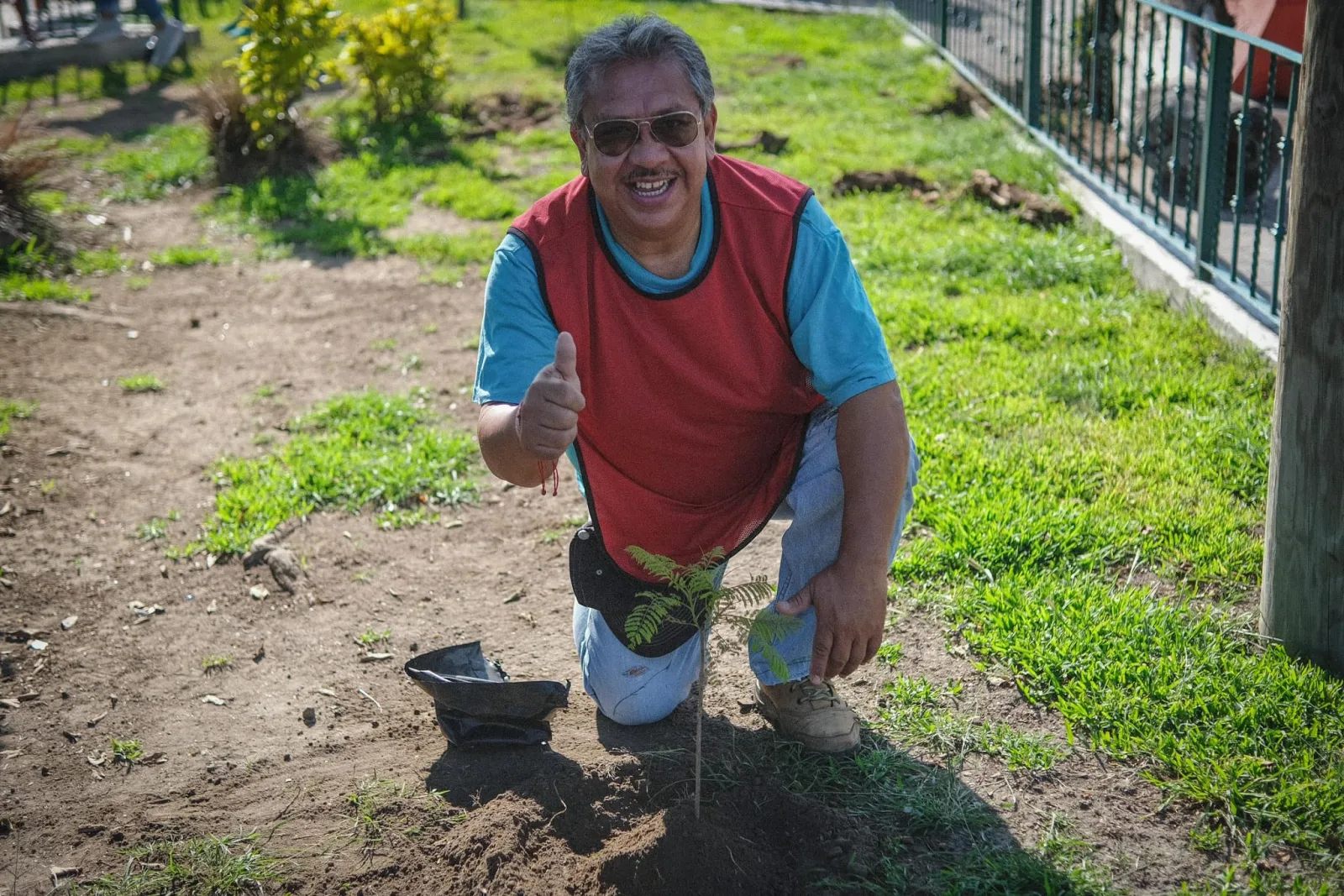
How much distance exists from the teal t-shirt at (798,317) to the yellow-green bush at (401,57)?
761cm

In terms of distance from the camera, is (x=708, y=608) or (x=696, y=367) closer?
(x=708, y=608)

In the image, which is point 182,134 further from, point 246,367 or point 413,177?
point 246,367

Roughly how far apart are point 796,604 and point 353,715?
1.37 metres

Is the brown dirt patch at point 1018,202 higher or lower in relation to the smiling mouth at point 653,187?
lower

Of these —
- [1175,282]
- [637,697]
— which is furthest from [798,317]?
[1175,282]

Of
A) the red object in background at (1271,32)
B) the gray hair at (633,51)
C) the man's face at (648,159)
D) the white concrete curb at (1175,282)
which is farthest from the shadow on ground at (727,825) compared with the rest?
the red object in background at (1271,32)

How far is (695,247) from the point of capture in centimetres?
272

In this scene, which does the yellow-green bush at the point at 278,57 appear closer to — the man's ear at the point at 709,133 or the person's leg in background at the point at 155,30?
the person's leg in background at the point at 155,30

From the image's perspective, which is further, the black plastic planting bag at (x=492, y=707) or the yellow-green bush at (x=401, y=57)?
the yellow-green bush at (x=401, y=57)

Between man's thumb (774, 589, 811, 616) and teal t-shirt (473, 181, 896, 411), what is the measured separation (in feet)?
1.45

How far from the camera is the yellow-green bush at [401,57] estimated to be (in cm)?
957

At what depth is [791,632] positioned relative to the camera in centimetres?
261

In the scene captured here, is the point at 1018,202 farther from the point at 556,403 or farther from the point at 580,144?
the point at 556,403

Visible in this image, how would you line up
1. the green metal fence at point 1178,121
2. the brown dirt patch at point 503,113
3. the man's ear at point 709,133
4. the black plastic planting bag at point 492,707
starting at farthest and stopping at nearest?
the brown dirt patch at point 503,113, the green metal fence at point 1178,121, the black plastic planting bag at point 492,707, the man's ear at point 709,133
